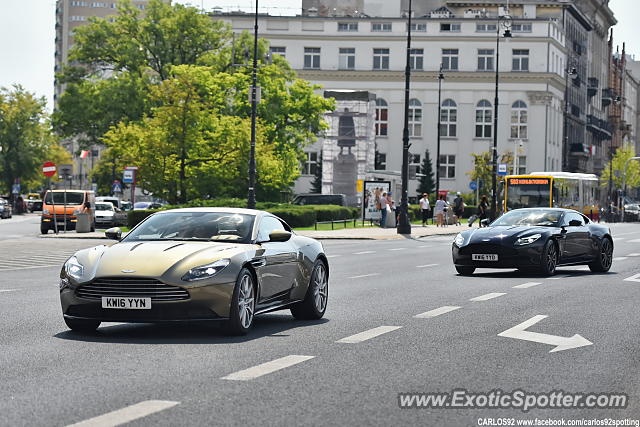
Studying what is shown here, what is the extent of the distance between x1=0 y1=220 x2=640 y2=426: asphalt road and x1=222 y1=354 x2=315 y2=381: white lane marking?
2 centimetres

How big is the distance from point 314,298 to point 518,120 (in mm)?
96596

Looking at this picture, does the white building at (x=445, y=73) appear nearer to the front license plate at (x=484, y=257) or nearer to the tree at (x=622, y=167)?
the tree at (x=622, y=167)

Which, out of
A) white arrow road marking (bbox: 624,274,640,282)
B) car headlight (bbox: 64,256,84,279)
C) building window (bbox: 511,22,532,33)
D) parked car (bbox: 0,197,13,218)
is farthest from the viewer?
building window (bbox: 511,22,532,33)

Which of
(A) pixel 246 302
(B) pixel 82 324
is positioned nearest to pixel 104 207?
(B) pixel 82 324

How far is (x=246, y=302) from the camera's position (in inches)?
484

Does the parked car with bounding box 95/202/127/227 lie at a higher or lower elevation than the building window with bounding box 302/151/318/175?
lower

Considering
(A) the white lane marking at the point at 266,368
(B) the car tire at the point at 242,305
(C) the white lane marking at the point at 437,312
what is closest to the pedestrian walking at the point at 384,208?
(C) the white lane marking at the point at 437,312

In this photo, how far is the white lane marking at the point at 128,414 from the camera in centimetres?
713

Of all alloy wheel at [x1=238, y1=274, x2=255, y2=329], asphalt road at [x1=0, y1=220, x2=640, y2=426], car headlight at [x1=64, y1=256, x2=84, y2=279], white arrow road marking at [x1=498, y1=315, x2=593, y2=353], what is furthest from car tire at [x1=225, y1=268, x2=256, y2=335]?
white arrow road marking at [x1=498, y1=315, x2=593, y2=353]

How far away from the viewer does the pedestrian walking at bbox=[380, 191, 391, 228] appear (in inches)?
2243

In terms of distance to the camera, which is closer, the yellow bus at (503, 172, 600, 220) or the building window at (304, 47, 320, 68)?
the yellow bus at (503, 172, 600, 220)

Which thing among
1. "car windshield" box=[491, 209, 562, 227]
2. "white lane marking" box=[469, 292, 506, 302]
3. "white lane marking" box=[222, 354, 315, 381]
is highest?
"car windshield" box=[491, 209, 562, 227]

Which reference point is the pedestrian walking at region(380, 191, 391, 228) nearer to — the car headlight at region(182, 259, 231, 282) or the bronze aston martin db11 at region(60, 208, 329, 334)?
the bronze aston martin db11 at region(60, 208, 329, 334)

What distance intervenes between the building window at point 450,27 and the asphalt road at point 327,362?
302 feet
